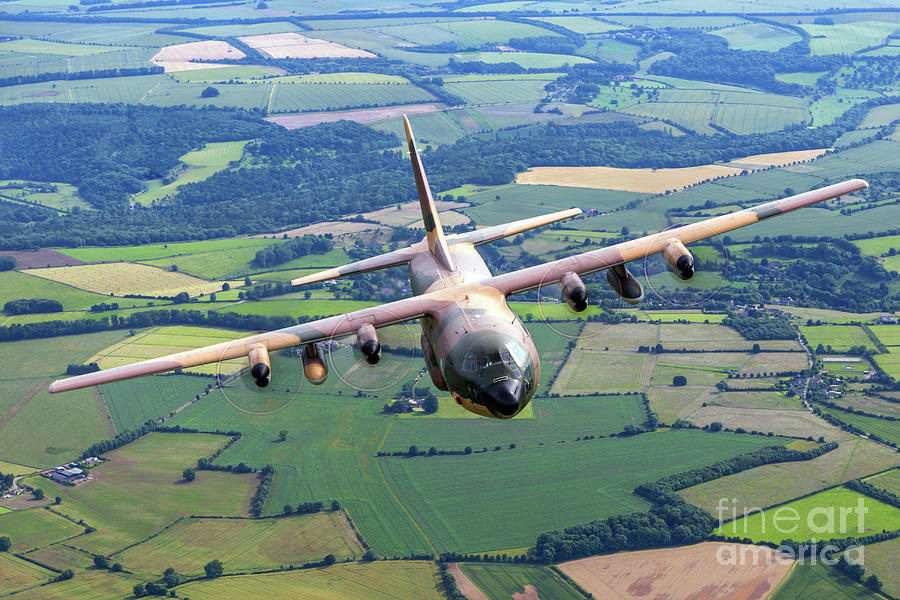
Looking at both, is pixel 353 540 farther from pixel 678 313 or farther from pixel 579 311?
pixel 678 313

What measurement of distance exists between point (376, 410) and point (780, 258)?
9476 cm

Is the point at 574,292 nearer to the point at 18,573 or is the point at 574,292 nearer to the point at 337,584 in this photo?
the point at 337,584

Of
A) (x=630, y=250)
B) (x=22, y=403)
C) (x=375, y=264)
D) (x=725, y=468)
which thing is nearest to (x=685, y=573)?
(x=725, y=468)

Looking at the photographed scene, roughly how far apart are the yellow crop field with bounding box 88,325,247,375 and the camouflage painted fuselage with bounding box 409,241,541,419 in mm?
101063

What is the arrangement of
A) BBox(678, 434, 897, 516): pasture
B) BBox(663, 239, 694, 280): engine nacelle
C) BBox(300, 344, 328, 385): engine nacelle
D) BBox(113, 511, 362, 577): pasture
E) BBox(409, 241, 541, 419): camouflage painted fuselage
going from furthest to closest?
1. BBox(678, 434, 897, 516): pasture
2. BBox(113, 511, 362, 577): pasture
3. BBox(663, 239, 694, 280): engine nacelle
4. BBox(300, 344, 328, 385): engine nacelle
5. BBox(409, 241, 541, 419): camouflage painted fuselage

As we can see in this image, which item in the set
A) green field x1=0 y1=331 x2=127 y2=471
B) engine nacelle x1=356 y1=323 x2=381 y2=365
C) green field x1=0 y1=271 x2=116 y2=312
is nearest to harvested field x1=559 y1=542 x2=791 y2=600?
engine nacelle x1=356 y1=323 x2=381 y2=365

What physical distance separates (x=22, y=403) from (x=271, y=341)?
105 metres

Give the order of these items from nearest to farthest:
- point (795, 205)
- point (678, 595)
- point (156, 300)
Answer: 1. point (795, 205)
2. point (678, 595)
3. point (156, 300)

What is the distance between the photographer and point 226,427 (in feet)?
451

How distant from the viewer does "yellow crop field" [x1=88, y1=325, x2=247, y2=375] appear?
509 ft

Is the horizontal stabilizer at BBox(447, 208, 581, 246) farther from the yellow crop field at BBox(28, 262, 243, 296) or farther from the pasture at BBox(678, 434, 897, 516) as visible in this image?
Result: the yellow crop field at BBox(28, 262, 243, 296)

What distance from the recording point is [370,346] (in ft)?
178

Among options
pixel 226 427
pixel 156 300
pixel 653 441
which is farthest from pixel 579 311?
pixel 156 300

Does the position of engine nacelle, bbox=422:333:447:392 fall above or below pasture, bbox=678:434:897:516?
above
